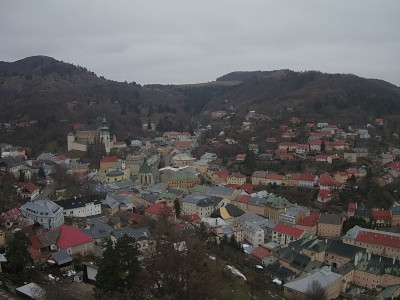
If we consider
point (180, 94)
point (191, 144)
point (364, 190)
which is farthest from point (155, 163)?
point (180, 94)

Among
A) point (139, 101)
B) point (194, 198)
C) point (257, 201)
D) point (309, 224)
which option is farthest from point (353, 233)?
point (139, 101)

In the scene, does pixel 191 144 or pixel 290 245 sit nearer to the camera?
pixel 290 245

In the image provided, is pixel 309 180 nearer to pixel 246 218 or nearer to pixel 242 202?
pixel 242 202

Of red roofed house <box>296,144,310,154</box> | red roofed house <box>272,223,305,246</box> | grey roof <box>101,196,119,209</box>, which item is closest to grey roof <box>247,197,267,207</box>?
red roofed house <box>272,223,305,246</box>

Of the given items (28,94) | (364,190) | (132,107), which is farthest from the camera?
(132,107)

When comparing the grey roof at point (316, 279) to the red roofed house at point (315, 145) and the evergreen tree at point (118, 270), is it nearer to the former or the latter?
the evergreen tree at point (118, 270)

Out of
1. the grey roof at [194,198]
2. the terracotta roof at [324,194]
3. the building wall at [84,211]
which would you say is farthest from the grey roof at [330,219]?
the building wall at [84,211]

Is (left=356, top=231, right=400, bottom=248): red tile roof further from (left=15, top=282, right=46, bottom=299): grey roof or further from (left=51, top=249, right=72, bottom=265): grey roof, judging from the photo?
(left=15, top=282, right=46, bottom=299): grey roof

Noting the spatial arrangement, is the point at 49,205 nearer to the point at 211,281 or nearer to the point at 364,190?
the point at 211,281
